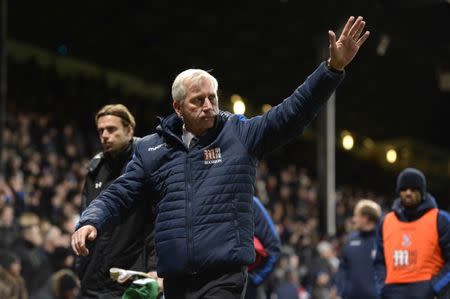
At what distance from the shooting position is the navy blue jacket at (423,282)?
9.38 m

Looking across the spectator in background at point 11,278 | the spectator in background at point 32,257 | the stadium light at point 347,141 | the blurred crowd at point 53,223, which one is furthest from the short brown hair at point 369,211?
the stadium light at point 347,141

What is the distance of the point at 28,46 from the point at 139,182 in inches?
919

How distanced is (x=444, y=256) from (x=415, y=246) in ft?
0.86

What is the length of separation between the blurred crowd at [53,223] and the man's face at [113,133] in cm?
343

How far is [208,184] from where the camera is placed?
5.94 meters

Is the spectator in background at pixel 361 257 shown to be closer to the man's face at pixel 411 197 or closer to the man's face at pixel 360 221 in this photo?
the man's face at pixel 360 221

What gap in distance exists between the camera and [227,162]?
19.6ft

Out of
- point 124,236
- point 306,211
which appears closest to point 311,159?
point 306,211

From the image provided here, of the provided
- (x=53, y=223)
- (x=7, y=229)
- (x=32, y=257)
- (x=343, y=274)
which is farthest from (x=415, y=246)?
(x=53, y=223)

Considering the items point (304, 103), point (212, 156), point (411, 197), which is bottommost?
point (212, 156)

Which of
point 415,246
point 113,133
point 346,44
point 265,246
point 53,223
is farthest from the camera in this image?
point 53,223

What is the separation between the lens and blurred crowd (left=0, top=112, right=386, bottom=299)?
13.9 m

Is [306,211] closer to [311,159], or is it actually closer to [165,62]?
[165,62]

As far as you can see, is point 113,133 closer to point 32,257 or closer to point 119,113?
point 119,113
